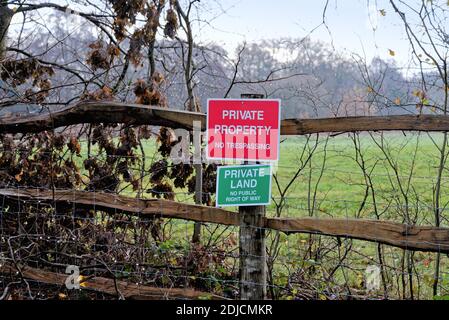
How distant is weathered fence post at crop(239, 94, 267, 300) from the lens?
3928 mm

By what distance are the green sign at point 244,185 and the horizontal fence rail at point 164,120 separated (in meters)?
0.35

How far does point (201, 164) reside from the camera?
588cm

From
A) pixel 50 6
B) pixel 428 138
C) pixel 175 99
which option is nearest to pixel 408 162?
pixel 428 138

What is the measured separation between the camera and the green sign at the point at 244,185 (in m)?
3.80

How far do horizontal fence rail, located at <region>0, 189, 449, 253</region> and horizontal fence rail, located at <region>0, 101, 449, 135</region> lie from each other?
60 centimetres

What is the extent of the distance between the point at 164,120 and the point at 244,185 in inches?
35.7

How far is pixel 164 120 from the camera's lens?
4352 mm

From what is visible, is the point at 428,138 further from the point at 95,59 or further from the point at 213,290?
the point at 95,59

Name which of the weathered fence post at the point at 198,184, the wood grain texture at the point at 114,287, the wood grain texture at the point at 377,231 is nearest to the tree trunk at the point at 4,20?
the weathered fence post at the point at 198,184

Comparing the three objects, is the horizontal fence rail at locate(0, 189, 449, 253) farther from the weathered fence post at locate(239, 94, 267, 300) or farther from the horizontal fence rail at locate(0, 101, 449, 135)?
the horizontal fence rail at locate(0, 101, 449, 135)

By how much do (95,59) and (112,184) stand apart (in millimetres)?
1791

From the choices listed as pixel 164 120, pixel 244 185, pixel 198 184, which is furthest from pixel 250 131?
pixel 198 184

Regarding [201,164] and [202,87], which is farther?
[202,87]

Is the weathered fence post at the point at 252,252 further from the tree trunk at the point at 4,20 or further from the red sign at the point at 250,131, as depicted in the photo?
the tree trunk at the point at 4,20
